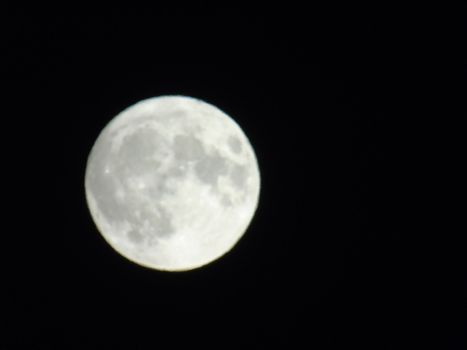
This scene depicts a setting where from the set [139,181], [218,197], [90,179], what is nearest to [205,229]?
[218,197]

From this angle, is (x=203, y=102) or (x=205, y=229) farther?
(x=203, y=102)

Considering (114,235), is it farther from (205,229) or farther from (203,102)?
(203,102)

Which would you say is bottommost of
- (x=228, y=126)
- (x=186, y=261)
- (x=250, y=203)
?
(x=186, y=261)

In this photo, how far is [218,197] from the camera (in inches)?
264

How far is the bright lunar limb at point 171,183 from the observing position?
6.53m

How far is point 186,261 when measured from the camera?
696 cm

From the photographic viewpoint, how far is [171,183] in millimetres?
6480

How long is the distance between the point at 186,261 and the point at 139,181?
40.1 inches

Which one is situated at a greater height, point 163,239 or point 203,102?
point 203,102

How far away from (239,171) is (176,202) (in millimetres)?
782

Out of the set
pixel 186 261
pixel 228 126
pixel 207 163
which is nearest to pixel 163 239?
pixel 186 261

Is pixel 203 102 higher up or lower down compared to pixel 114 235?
higher up

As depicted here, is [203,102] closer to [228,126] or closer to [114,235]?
[228,126]

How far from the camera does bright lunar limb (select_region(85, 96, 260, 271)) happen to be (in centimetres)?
653
